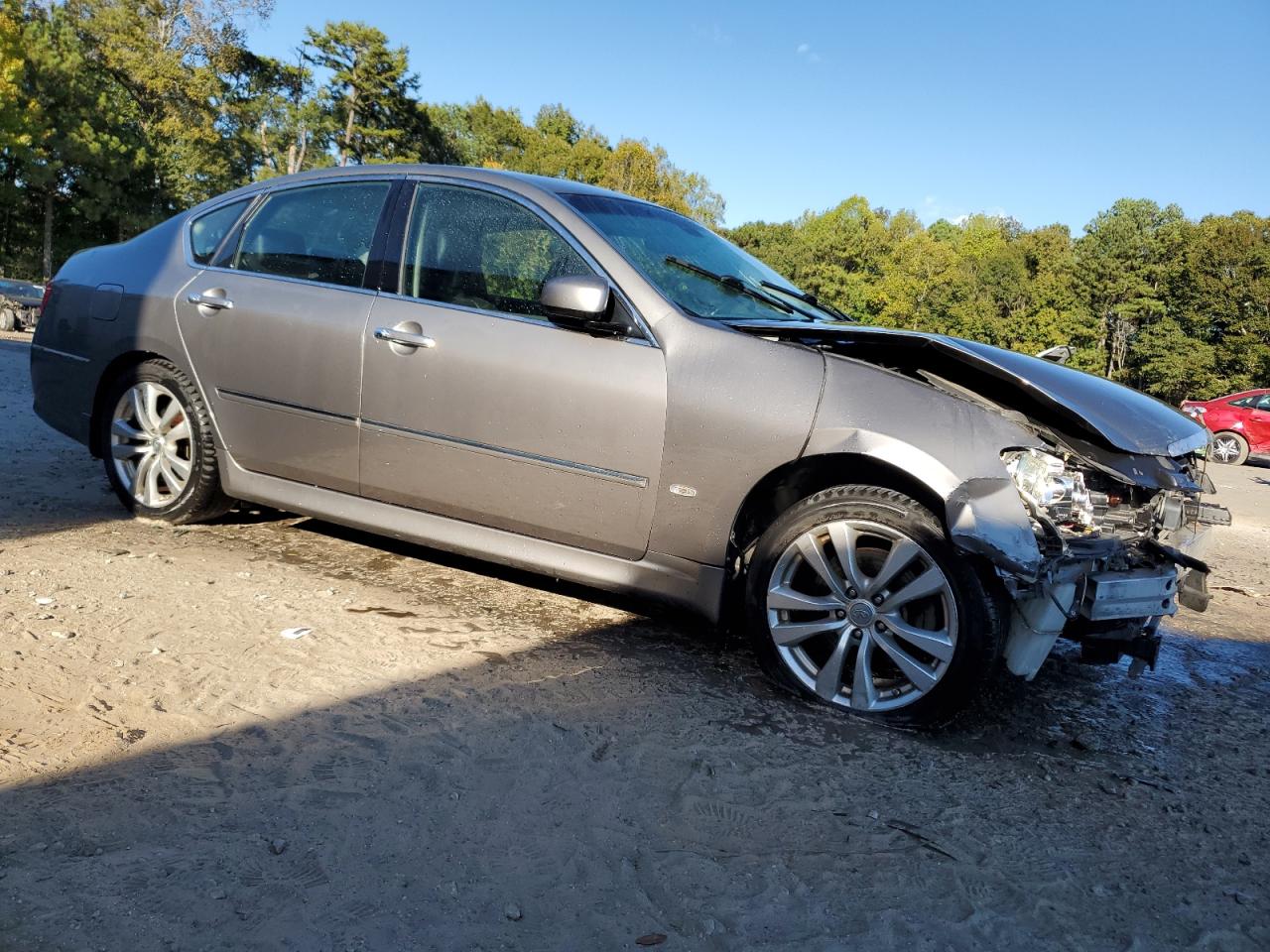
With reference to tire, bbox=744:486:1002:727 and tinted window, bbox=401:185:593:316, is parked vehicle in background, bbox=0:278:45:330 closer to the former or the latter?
tinted window, bbox=401:185:593:316

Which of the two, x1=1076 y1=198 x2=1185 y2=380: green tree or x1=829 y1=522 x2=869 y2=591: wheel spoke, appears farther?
x1=1076 y1=198 x2=1185 y2=380: green tree

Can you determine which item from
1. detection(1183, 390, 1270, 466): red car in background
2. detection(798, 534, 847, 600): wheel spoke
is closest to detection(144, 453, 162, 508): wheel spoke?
detection(798, 534, 847, 600): wheel spoke

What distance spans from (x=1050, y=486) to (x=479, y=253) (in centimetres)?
228

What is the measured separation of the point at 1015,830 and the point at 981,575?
77cm

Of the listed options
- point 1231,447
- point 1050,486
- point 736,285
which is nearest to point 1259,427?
point 1231,447

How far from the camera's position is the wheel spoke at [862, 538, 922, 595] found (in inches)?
118

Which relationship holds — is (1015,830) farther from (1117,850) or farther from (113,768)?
(113,768)

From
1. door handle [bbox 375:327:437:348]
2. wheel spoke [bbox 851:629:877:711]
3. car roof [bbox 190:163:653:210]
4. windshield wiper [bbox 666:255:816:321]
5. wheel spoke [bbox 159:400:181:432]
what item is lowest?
wheel spoke [bbox 851:629:877:711]

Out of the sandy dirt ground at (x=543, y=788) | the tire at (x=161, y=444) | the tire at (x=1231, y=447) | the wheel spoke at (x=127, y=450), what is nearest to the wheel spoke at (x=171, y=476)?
the tire at (x=161, y=444)

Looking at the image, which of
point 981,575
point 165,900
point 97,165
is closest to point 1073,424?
point 981,575

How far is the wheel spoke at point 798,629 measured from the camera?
3155 mm

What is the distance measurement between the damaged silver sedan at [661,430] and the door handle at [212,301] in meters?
0.01

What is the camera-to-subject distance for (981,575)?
297cm

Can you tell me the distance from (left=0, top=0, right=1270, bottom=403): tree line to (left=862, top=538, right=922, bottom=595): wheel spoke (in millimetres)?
35503
